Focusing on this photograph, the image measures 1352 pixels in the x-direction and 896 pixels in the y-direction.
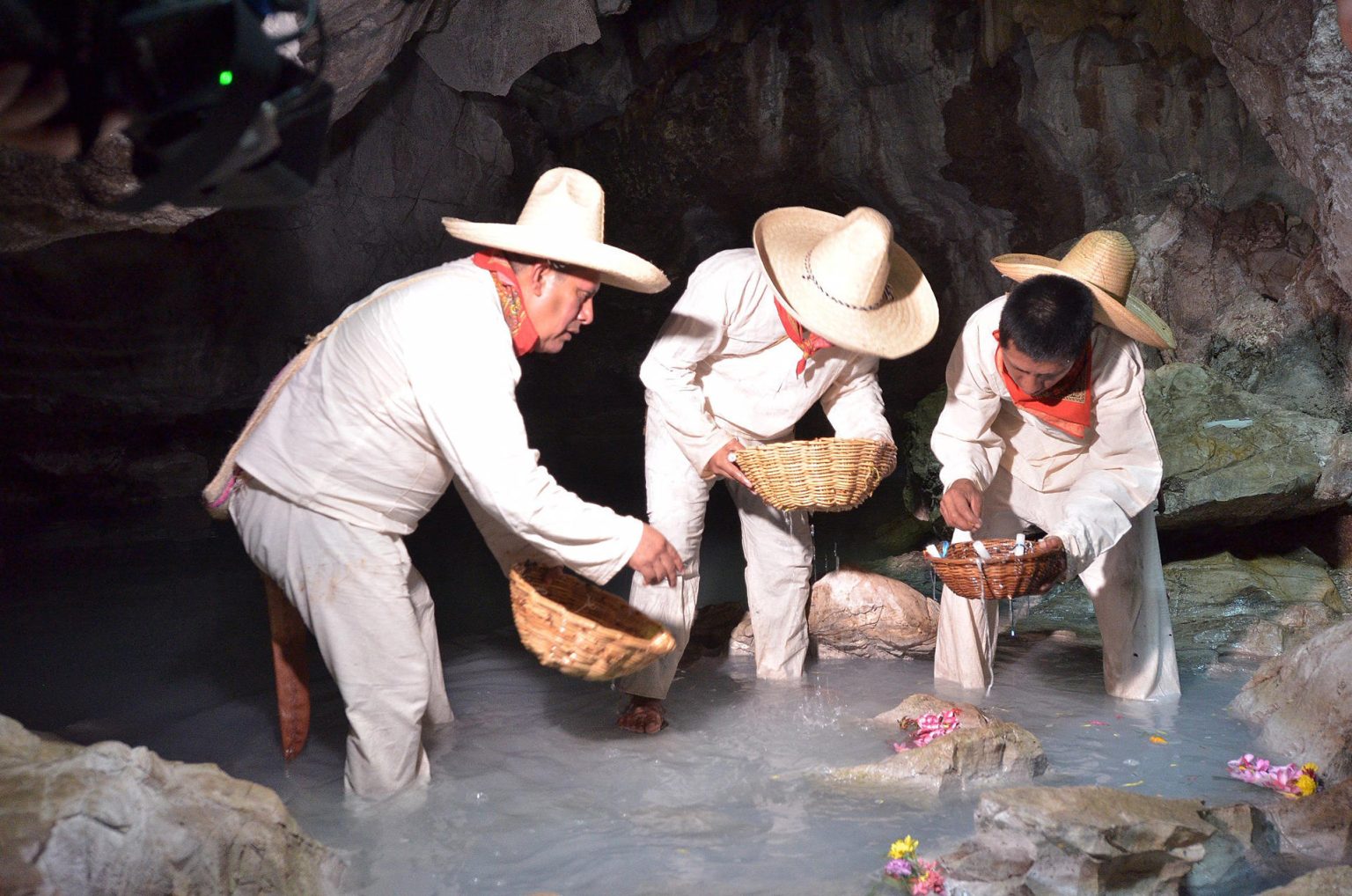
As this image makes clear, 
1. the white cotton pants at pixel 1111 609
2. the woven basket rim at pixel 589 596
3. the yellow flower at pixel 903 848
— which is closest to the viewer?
the yellow flower at pixel 903 848

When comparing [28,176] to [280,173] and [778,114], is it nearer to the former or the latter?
[280,173]

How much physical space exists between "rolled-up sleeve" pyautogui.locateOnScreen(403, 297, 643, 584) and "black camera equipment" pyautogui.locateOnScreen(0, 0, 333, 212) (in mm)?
1253

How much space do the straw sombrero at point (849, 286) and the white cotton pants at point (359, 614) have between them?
1826 mm

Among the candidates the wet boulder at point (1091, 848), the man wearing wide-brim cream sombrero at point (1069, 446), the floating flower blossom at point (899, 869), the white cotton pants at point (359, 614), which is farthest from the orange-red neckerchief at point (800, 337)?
the floating flower blossom at point (899, 869)

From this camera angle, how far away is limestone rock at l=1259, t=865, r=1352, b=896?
2607 millimetres

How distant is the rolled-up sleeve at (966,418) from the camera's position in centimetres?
455

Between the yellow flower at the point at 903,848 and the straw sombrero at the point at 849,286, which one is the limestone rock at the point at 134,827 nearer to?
the yellow flower at the point at 903,848

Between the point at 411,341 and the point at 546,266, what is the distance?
49cm

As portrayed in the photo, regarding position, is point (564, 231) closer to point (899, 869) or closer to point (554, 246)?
point (554, 246)

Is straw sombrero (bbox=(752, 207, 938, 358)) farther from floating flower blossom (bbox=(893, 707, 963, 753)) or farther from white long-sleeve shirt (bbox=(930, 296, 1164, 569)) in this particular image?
floating flower blossom (bbox=(893, 707, 963, 753))

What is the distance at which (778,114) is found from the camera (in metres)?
10.3

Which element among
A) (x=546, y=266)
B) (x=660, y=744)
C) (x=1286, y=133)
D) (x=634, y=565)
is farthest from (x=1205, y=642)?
(x=546, y=266)

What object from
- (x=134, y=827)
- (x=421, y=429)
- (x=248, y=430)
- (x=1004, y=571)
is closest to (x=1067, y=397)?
(x=1004, y=571)

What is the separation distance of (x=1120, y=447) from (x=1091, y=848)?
208 cm
